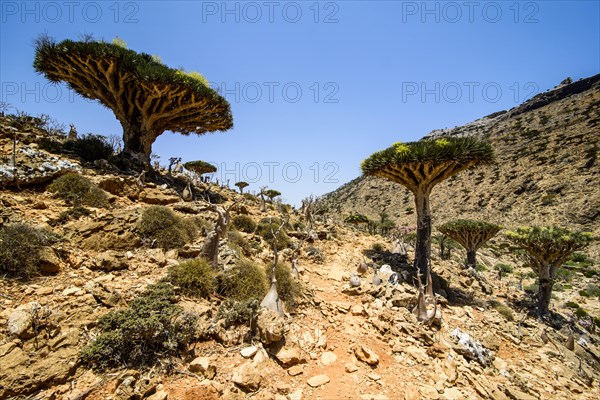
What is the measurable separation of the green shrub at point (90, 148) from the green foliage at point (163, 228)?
6.60 metres

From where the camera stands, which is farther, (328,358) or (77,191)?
(77,191)

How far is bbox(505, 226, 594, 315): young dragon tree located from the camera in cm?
1185

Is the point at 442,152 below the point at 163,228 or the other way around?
the other way around

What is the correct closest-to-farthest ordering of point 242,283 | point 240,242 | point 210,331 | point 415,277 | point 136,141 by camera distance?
1. point 210,331
2. point 242,283
3. point 240,242
4. point 415,277
5. point 136,141

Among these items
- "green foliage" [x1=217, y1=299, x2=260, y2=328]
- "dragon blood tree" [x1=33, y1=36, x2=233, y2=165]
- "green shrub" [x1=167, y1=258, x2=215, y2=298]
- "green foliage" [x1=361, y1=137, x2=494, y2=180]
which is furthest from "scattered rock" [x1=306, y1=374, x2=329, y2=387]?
"dragon blood tree" [x1=33, y1=36, x2=233, y2=165]

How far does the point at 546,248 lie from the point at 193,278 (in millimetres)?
14688

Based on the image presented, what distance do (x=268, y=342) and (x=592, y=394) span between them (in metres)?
7.53

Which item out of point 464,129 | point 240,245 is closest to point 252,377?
point 240,245

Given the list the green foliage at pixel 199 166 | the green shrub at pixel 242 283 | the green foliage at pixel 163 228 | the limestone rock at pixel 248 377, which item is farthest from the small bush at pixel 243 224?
the green foliage at pixel 199 166

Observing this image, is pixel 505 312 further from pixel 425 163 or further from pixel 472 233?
pixel 472 233

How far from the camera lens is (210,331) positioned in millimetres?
4648

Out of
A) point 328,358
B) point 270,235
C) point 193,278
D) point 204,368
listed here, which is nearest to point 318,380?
point 328,358

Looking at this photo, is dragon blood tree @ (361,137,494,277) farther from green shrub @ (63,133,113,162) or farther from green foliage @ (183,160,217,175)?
green foliage @ (183,160,217,175)

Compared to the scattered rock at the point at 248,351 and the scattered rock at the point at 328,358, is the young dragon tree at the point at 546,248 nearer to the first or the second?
the scattered rock at the point at 328,358
